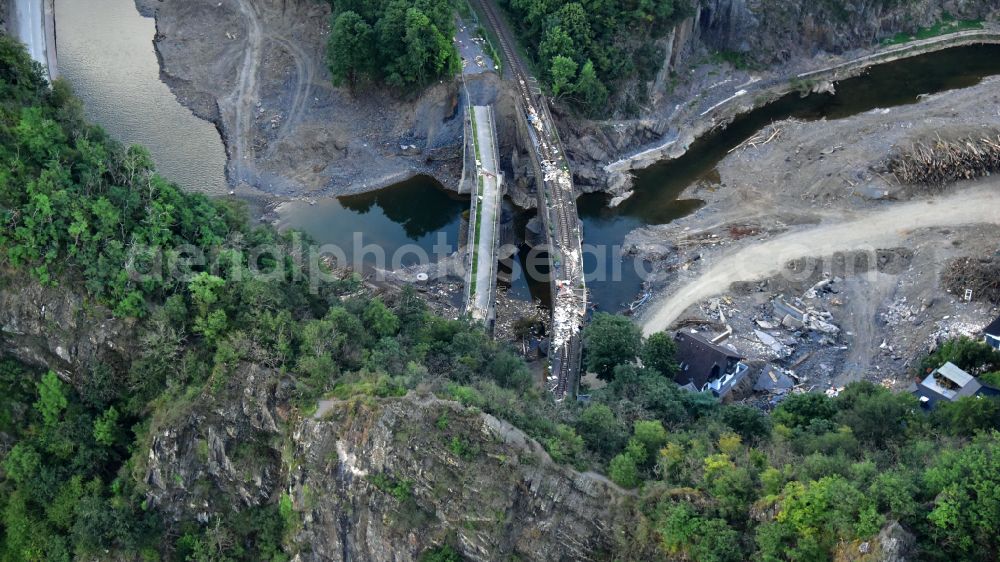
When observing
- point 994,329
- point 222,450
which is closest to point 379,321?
point 222,450

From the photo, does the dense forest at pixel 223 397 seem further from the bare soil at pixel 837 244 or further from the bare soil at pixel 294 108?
the bare soil at pixel 294 108

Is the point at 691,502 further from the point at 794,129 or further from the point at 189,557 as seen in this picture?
the point at 794,129

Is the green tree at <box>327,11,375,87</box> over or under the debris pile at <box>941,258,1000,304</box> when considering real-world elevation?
over

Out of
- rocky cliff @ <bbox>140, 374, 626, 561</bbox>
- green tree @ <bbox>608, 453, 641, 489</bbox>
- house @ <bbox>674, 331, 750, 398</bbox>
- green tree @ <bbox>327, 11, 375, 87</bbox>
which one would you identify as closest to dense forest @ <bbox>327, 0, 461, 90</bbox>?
green tree @ <bbox>327, 11, 375, 87</bbox>

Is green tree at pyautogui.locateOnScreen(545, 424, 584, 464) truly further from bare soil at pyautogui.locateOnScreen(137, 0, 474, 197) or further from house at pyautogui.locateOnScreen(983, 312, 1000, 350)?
bare soil at pyautogui.locateOnScreen(137, 0, 474, 197)

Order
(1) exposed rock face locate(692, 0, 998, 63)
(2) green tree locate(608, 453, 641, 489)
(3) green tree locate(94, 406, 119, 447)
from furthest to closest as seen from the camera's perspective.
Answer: (1) exposed rock face locate(692, 0, 998, 63)
(3) green tree locate(94, 406, 119, 447)
(2) green tree locate(608, 453, 641, 489)

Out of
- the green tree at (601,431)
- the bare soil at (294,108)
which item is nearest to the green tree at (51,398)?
the green tree at (601,431)
